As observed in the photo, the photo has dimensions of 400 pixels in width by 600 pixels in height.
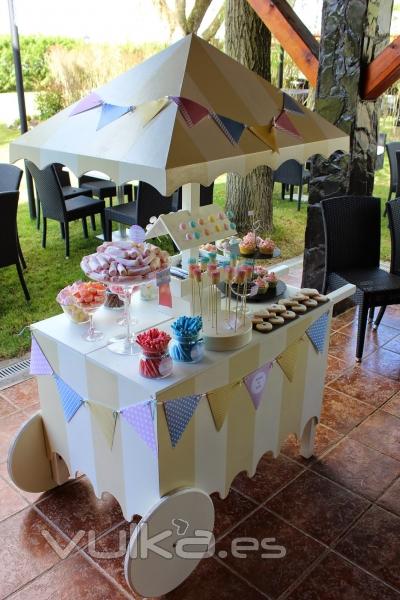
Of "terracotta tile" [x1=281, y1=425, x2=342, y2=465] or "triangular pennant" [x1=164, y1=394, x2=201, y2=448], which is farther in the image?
"terracotta tile" [x1=281, y1=425, x2=342, y2=465]

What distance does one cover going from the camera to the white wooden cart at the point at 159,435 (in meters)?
1.90

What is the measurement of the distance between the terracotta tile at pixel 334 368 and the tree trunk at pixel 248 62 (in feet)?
9.89

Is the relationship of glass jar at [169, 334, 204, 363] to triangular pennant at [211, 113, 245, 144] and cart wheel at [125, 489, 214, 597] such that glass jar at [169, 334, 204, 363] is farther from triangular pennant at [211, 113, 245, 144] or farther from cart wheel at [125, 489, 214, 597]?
triangular pennant at [211, 113, 245, 144]

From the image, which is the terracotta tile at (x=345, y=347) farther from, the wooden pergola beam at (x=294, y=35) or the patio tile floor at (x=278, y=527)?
the wooden pergola beam at (x=294, y=35)

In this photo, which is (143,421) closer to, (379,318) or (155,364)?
(155,364)

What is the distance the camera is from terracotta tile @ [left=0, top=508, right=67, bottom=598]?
6.78ft

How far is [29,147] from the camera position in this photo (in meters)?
2.18

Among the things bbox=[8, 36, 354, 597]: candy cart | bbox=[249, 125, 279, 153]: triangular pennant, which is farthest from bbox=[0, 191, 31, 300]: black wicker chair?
bbox=[249, 125, 279, 153]: triangular pennant

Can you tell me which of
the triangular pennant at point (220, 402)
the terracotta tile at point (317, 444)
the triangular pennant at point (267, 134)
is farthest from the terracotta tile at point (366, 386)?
the triangular pennant at point (267, 134)

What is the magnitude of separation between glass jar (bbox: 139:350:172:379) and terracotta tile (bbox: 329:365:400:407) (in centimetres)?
181

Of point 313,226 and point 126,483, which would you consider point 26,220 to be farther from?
point 126,483

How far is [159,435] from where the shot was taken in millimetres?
1855

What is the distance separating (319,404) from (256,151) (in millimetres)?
1310

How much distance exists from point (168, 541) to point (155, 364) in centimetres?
64
